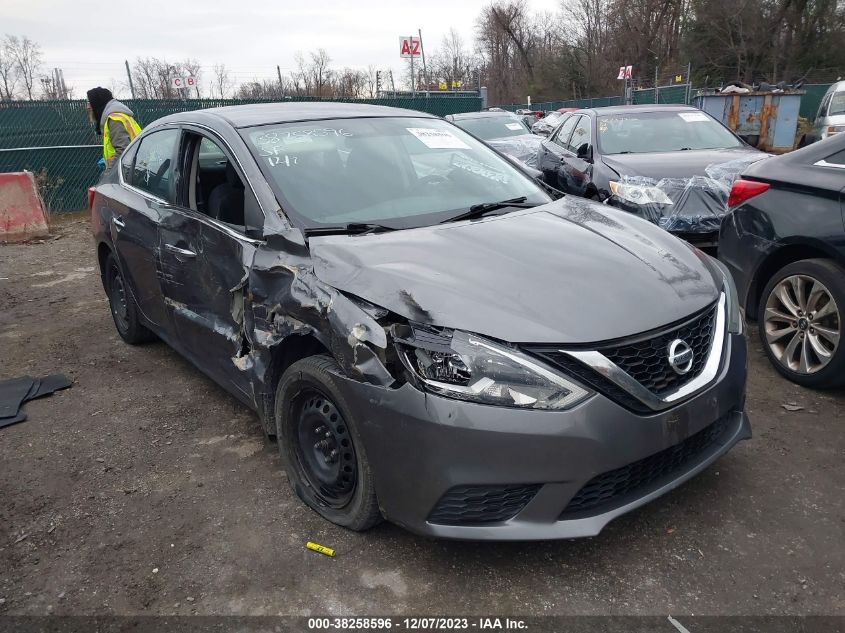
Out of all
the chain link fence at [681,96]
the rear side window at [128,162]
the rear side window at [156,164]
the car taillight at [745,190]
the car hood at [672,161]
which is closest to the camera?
the rear side window at [156,164]

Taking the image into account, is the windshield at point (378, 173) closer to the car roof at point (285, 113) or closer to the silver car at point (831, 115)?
the car roof at point (285, 113)

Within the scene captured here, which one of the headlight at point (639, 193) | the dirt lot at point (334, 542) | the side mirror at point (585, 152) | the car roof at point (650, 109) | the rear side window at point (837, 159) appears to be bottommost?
the dirt lot at point (334, 542)

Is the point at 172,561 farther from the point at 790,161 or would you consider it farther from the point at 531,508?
the point at 790,161

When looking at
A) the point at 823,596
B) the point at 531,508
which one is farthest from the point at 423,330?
the point at 823,596

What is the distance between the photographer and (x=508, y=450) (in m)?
2.13

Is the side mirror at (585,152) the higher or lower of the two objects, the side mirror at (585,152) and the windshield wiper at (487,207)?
the lower

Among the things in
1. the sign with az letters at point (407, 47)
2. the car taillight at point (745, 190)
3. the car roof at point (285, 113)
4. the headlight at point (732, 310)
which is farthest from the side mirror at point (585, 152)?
the sign with az letters at point (407, 47)

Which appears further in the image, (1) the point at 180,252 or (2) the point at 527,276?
(1) the point at 180,252

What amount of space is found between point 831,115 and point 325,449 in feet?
48.3

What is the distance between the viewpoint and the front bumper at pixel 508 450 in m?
2.13

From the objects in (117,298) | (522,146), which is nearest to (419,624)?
(117,298)

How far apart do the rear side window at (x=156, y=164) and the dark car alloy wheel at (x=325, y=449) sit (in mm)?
1757

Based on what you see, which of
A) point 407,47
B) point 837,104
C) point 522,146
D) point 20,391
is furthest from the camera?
point 407,47

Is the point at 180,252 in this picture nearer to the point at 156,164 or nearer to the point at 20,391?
the point at 156,164
